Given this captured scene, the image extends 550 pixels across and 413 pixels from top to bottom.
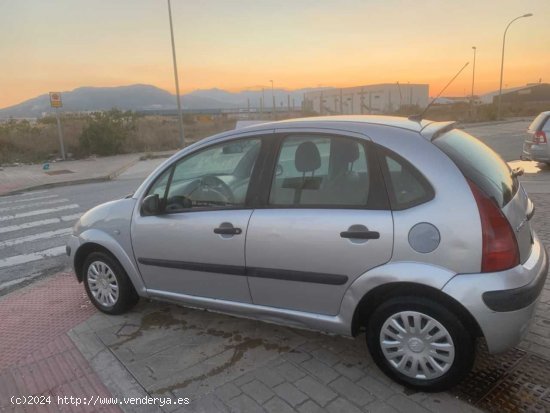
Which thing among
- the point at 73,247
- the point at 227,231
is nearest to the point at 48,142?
the point at 73,247

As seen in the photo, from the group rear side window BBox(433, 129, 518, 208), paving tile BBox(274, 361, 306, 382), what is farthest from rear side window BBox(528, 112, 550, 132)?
paving tile BBox(274, 361, 306, 382)

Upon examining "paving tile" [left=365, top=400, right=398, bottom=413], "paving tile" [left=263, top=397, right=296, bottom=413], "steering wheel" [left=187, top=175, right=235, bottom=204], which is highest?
"steering wheel" [left=187, top=175, right=235, bottom=204]

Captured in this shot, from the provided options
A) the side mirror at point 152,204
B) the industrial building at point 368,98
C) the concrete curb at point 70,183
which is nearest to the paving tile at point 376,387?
the side mirror at point 152,204

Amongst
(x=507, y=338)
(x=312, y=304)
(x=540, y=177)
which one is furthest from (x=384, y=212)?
(x=540, y=177)

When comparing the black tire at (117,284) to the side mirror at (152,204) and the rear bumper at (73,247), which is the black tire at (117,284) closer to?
the rear bumper at (73,247)

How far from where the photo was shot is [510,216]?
2514 mm

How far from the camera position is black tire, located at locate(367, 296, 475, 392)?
2.50 metres

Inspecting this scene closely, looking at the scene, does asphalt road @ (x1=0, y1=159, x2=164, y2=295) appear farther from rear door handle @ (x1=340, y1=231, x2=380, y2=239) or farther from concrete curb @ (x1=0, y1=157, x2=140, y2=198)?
rear door handle @ (x1=340, y1=231, x2=380, y2=239)

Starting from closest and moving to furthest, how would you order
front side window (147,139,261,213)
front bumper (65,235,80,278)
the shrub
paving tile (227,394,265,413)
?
1. paving tile (227,394,265,413)
2. front side window (147,139,261,213)
3. front bumper (65,235,80,278)
4. the shrub

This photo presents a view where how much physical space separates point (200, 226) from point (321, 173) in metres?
0.97

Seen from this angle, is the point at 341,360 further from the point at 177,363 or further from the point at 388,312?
the point at 177,363

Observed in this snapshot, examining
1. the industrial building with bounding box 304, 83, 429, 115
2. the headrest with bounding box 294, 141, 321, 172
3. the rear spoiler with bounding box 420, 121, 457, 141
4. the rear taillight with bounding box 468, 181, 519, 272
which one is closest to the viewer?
the rear taillight with bounding box 468, 181, 519, 272

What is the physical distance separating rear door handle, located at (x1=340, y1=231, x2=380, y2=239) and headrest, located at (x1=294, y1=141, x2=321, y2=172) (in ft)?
1.78

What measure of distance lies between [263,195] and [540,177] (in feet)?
32.8
